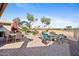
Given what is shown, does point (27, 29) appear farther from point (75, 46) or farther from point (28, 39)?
point (75, 46)

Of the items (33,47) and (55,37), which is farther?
(33,47)

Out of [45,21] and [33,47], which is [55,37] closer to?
[45,21]

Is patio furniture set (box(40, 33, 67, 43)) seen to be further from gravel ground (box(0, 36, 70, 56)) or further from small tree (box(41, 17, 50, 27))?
small tree (box(41, 17, 50, 27))

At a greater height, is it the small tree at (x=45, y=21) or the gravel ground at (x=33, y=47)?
the small tree at (x=45, y=21)

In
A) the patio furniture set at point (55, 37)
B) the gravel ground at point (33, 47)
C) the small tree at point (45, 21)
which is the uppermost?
the small tree at point (45, 21)

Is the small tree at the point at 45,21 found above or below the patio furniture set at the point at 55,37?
above

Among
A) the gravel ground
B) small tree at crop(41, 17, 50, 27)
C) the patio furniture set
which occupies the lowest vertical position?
the gravel ground

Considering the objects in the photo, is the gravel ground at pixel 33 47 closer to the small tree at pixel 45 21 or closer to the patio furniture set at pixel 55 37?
the patio furniture set at pixel 55 37

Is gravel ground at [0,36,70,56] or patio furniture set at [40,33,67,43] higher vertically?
patio furniture set at [40,33,67,43]

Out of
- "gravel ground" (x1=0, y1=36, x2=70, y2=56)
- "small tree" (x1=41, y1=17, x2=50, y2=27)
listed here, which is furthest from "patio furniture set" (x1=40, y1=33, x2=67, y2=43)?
"small tree" (x1=41, y1=17, x2=50, y2=27)

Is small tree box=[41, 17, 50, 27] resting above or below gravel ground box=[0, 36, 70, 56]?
above

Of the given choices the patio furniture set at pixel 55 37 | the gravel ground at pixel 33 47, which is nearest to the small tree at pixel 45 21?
the patio furniture set at pixel 55 37

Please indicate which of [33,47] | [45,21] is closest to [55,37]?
[45,21]

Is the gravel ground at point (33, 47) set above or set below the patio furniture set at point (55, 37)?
below
